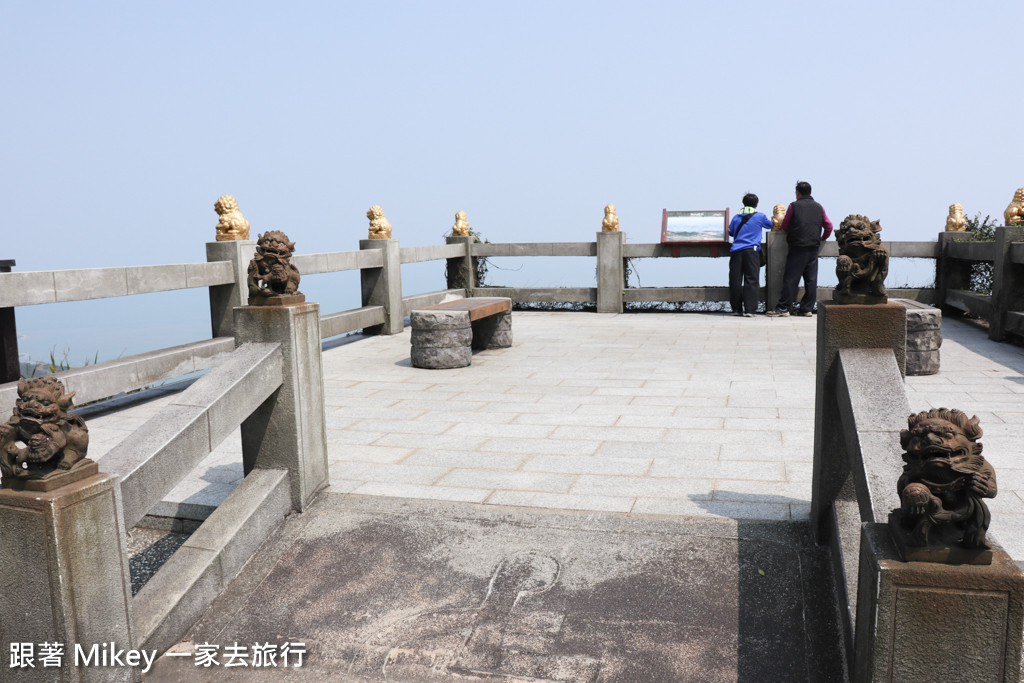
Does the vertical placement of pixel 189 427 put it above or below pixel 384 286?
below

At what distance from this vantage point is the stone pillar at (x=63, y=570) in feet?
9.77

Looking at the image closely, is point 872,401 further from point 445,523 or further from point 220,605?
point 220,605

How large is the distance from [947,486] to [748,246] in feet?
38.7

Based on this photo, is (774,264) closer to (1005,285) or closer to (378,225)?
(1005,285)

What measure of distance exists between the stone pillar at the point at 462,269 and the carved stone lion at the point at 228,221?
252 inches

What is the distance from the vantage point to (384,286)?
1229 cm

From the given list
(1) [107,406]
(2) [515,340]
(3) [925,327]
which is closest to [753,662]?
(3) [925,327]

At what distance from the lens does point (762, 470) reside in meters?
5.10

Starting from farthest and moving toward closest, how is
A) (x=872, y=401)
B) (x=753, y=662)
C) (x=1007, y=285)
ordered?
1. (x=1007, y=285)
2. (x=872, y=401)
3. (x=753, y=662)

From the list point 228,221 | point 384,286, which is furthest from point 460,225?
point 228,221

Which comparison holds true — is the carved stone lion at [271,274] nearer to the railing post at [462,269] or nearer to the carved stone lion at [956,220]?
the railing post at [462,269]

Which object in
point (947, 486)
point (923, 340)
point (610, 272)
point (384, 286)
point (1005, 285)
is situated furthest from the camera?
point (610, 272)

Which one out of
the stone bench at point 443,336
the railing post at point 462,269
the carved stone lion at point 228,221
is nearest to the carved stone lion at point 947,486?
the stone bench at point 443,336

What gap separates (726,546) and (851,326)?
3.76 ft
